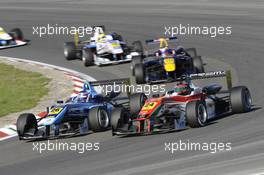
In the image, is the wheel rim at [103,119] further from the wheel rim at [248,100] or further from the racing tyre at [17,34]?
the racing tyre at [17,34]

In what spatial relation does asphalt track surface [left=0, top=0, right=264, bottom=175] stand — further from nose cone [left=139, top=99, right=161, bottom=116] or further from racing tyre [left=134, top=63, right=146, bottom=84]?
racing tyre [left=134, top=63, right=146, bottom=84]

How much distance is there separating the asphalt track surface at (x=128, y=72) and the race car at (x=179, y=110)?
229 millimetres

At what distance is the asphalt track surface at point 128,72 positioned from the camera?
Result: 52.5 feet

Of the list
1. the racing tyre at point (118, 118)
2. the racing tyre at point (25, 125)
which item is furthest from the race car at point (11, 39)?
the racing tyre at point (118, 118)

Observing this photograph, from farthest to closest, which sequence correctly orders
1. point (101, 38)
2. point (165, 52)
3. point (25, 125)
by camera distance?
point (101, 38), point (165, 52), point (25, 125)

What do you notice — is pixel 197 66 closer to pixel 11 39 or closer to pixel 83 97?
pixel 83 97

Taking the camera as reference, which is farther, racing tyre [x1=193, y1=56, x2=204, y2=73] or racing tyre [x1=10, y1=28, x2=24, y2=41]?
racing tyre [x1=10, y1=28, x2=24, y2=41]

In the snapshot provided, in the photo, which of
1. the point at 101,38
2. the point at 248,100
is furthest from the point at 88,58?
the point at 248,100

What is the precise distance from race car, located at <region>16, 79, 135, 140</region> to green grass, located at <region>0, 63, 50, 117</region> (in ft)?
10.6

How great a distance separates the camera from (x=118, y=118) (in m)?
19.1

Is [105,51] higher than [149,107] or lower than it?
higher

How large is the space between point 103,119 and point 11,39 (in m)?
16.1

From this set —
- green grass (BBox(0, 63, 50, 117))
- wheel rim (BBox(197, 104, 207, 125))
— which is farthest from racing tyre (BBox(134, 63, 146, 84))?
wheel rim (BBox(197, 104, 207, 125))

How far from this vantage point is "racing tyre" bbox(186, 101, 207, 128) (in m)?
Result: 18.5
